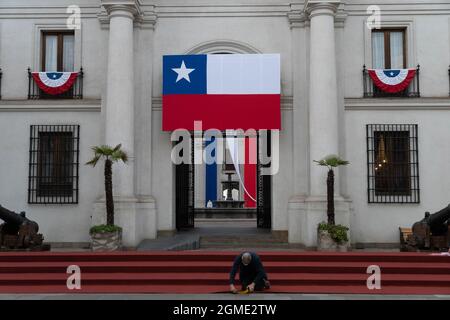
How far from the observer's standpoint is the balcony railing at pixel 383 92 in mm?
17703

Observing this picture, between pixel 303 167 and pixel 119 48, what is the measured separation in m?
7.13

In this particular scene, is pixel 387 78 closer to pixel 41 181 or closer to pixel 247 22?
pixel 247 22

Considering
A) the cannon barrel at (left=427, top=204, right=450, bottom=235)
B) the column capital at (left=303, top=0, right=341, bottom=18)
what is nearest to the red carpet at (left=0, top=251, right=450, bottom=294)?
the cannon barrel at (left=427, top=204, right=450, bottom=235)

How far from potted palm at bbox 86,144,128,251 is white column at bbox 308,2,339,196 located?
19.6 feet

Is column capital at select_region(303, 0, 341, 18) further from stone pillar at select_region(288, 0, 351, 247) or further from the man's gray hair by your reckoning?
the man's gray hair

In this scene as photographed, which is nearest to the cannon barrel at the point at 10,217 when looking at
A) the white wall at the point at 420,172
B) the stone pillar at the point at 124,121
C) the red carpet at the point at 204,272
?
the red carpet at the point at 204,272

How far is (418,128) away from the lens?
1748cm

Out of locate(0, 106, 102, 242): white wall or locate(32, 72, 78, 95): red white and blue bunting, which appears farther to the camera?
locate(32, 72, 78, 95): red white and blue bunting

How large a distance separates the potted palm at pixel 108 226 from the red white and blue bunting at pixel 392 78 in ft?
28.7

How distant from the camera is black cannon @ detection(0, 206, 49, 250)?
14828mm

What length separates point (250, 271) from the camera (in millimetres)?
11445

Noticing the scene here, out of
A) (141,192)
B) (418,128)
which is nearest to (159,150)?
(141,192)

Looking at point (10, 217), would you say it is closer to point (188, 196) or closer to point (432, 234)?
point (188, 196)
